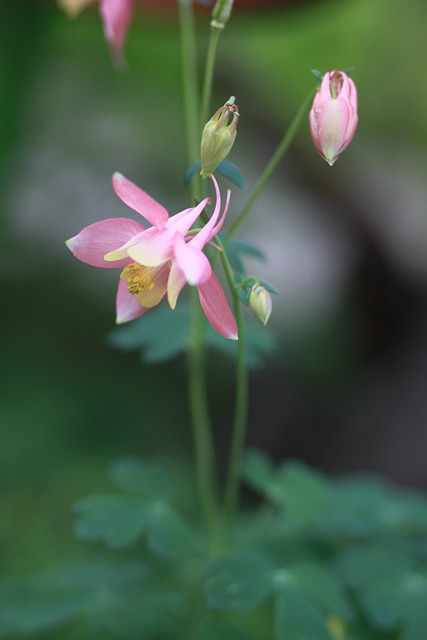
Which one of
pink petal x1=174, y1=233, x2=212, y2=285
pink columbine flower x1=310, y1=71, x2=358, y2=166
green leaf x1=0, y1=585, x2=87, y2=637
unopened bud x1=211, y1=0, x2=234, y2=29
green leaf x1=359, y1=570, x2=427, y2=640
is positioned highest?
unopened bud x1=211, y1=0, x2=234, y2=29

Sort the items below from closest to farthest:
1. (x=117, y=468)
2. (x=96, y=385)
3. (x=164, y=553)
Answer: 1. (x=164, y=553)
2. (x=117, y=468)
3. (x=96, y=385)

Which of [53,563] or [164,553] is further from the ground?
[164,553]

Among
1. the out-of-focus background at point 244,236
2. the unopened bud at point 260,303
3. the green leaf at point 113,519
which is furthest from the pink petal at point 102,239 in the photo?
the out-of-focus background at point 244,236

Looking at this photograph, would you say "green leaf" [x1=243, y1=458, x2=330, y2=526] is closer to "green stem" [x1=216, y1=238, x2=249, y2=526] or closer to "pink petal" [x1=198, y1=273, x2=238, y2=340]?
"green stem" [x1=216, y1=238, x2=249, y2=526]

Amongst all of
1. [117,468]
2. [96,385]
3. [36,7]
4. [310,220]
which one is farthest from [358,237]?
[117,468]

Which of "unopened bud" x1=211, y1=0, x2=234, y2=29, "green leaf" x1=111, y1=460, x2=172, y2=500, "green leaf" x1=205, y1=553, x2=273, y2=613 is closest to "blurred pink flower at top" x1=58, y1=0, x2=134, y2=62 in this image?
"unopened bud" x1=211, y1=0, x2=234, y2=29

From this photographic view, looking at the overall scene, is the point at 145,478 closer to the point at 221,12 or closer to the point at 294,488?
the point at 294,488

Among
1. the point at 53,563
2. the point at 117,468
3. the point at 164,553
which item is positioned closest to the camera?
the point at 164,553

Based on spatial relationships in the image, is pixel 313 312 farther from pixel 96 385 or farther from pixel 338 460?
pixel 96 385
